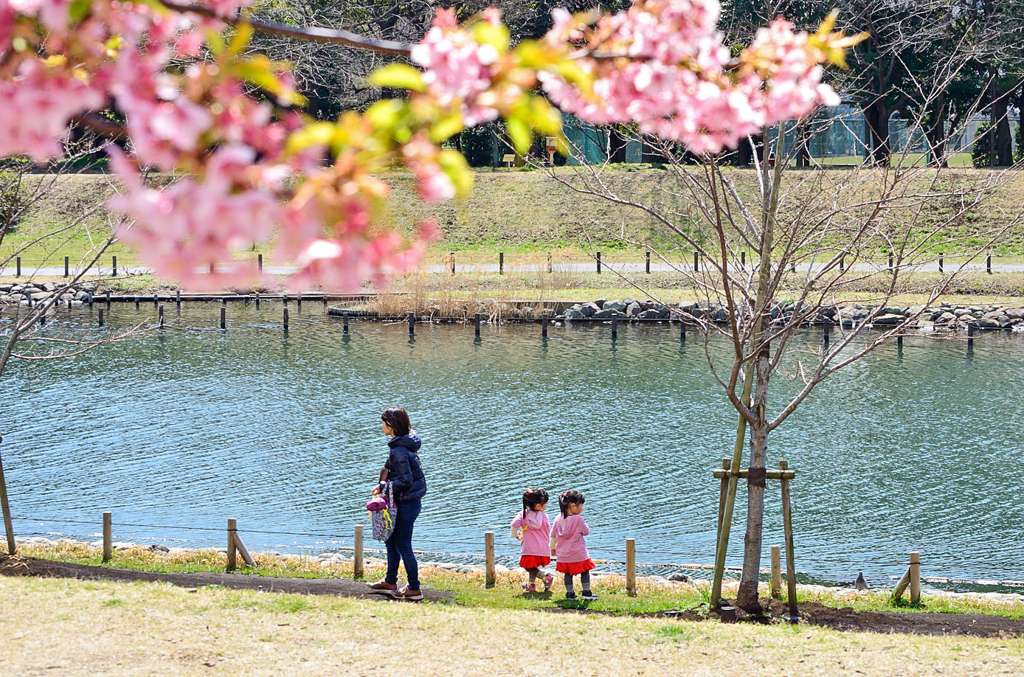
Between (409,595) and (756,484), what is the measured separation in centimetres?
287

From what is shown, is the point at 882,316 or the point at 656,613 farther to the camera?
the point at 882,316

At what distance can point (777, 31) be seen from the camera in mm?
3201

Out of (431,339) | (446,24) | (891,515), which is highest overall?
(446,24)

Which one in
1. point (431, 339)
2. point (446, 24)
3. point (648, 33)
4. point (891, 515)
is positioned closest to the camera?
point (446, 24)

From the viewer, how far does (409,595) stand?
27.8 feet

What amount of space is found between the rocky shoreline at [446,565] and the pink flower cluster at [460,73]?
878 cm

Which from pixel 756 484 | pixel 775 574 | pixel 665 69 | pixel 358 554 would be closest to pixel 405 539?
pixel 358 554

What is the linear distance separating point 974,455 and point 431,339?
1509 centimetres

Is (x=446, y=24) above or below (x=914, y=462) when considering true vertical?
above

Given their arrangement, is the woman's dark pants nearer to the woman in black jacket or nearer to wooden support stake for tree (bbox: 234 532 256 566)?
the woman in black jacket

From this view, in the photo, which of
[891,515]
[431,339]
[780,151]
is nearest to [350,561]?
[780,151]

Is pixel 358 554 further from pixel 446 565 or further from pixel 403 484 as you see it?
pixel 403 484

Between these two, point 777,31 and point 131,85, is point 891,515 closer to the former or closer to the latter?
point 777,31

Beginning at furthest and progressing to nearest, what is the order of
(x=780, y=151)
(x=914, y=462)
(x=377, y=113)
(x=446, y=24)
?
(x=914, y=462), (x=780, y=151), (x=446, y=24), (x=377, y=113)
